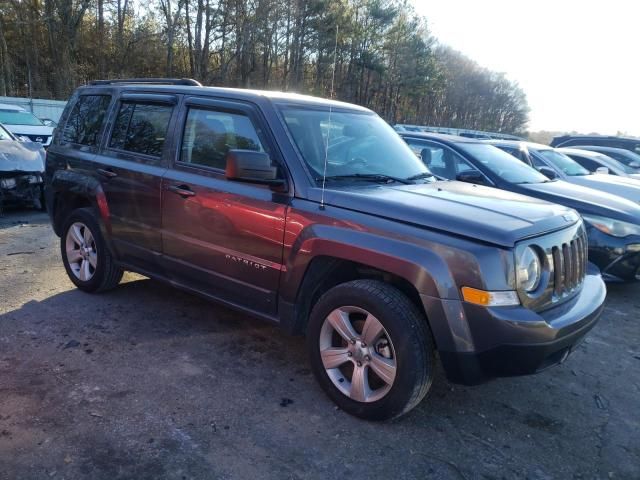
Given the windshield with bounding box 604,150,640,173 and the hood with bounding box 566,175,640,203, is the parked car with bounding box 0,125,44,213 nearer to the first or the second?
the hood with bounding box 566,175,640,203

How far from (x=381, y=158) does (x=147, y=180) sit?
6.11ft

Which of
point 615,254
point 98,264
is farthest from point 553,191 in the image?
point 98,264

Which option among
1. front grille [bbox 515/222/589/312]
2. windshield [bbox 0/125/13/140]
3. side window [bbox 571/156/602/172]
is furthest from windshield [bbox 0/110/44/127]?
front grille [bbox 515/222/589/312]

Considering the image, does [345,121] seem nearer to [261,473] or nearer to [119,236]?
[119,236]

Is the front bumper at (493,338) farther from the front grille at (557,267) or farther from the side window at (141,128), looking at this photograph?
the side window at (141,128)

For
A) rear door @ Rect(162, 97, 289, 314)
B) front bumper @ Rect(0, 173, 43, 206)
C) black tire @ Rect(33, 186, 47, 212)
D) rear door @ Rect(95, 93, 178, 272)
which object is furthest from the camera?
black tire @ Rect(33, 186, 47, 212)

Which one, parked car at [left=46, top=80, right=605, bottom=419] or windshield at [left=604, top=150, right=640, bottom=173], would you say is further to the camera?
windshield at [left=604, top=150, right=640, bottom=173]

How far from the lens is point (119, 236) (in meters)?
4.33

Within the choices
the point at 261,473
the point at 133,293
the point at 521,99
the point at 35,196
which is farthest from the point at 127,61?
the point at 521,99

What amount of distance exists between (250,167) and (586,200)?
4576 mm

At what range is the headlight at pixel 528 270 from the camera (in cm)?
262

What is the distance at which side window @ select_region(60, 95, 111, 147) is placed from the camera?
4.58m

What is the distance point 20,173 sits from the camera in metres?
8.12

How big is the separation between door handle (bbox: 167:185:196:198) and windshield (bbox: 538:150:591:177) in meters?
6.50
